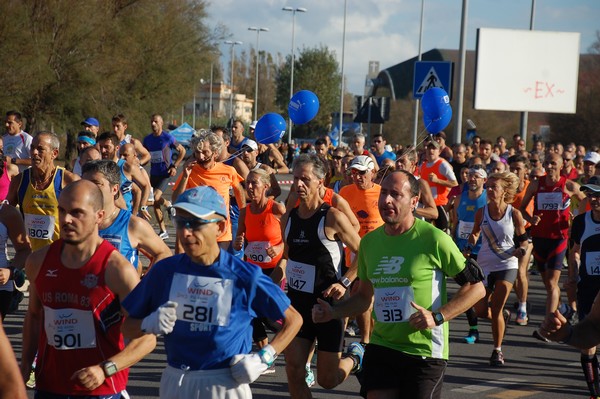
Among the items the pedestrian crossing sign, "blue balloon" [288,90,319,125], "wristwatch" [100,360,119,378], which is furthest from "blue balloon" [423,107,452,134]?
"wristwatch" [100,360,119,378]

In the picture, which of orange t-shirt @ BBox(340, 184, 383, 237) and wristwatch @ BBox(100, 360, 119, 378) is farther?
orange t-shirt @ BBox(340, 184, 383, 237)

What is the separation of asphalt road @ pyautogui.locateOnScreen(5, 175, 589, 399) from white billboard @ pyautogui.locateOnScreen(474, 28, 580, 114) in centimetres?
1953

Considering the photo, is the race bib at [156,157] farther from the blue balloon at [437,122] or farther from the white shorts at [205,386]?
the white shorts at [205,386]

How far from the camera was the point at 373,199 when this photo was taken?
9453 mm

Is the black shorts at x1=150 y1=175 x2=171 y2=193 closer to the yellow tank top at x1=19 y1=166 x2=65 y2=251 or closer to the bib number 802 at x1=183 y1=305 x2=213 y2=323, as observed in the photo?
the yellow tank top at x1=19 y1=166 x2=65 y2=251

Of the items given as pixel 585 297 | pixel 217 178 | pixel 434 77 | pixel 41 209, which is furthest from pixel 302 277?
pixel 434 77

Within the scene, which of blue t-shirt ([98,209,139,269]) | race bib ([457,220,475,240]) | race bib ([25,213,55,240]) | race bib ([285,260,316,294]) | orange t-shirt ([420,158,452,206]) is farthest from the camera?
orange t-shirt ([420,158,452,206])

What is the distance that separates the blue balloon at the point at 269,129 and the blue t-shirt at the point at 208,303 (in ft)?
29.9

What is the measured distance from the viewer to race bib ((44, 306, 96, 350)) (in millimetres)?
4465

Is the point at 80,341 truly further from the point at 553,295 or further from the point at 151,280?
the point at 553,295

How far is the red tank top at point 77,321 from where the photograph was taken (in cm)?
446

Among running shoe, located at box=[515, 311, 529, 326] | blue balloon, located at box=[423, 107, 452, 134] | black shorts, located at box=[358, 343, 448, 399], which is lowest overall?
running shoe, located at box=[515, 311, 529, 326]

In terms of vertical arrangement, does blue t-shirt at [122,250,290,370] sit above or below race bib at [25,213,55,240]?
above

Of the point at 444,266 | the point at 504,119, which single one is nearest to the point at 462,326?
the point at 444,266
